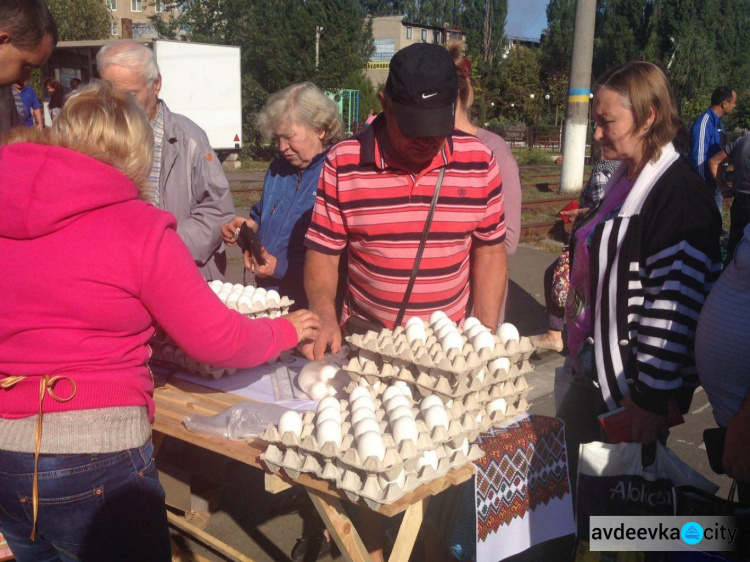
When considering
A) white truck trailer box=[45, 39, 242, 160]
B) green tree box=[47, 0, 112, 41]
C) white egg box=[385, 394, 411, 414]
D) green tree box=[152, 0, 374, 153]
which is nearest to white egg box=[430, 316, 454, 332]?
white egg box=[385, 394, 411, 414]

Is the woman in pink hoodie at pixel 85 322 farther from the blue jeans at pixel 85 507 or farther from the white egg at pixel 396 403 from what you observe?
the white egg at pixel 396 403

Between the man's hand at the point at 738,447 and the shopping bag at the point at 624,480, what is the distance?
0.18 meters

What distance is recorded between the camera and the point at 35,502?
188 centimetres

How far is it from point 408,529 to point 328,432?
15.3 inches

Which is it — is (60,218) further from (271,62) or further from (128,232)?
(271,62)

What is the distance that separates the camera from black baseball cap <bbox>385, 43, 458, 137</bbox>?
255 cm

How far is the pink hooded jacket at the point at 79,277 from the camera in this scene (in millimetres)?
1755

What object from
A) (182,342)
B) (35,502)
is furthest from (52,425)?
(182,342)

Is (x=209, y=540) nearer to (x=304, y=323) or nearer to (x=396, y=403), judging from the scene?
(x=304, y=323)

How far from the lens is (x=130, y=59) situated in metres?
3.51

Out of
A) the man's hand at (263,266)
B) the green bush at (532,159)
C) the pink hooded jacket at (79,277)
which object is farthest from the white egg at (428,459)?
the green bush at (532,159)

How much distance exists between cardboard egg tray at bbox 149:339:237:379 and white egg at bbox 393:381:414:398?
0.86 meters

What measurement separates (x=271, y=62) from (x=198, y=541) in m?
30.0

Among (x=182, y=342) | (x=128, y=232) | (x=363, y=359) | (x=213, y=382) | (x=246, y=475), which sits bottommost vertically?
(x=246, y=475)
